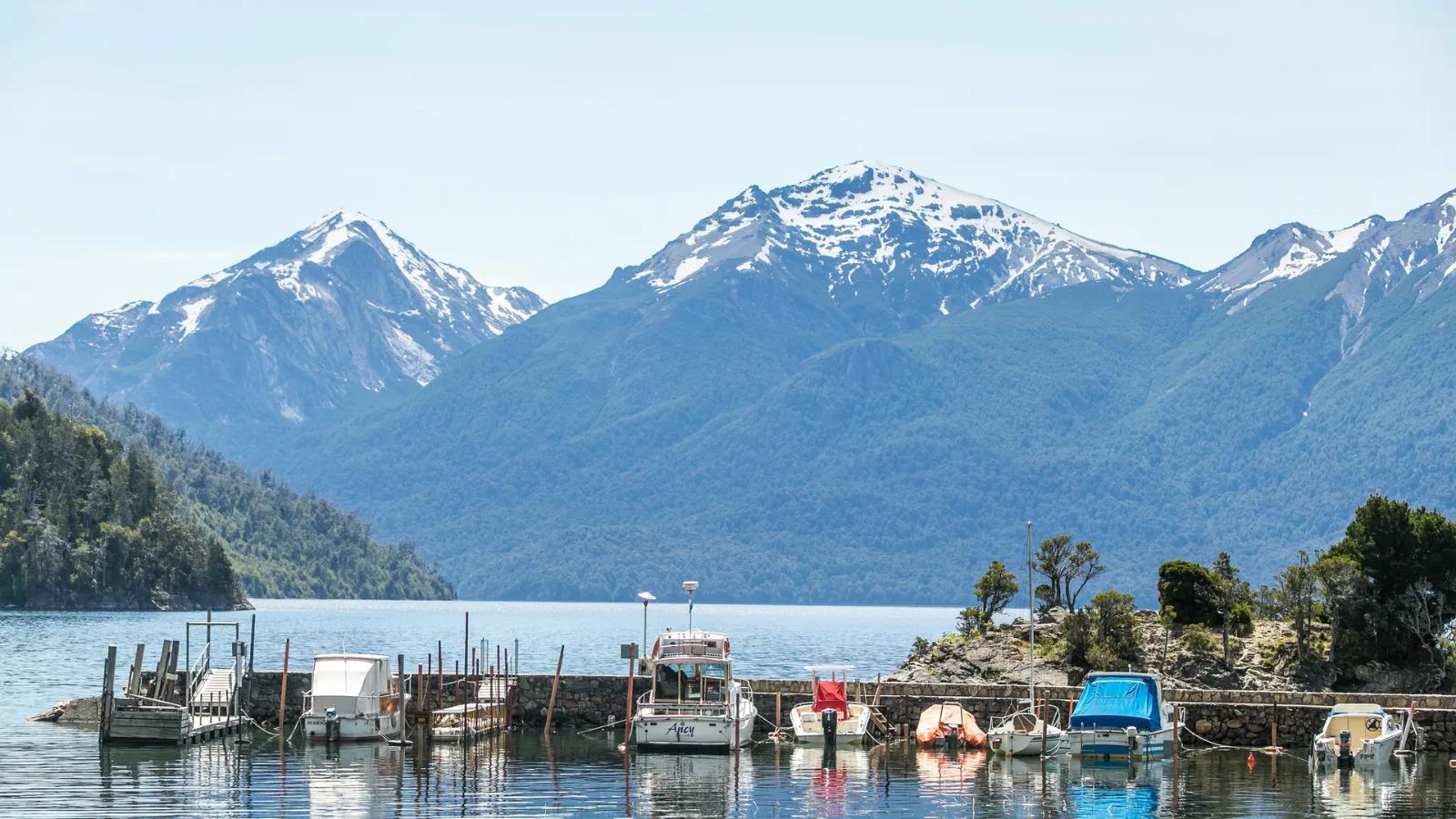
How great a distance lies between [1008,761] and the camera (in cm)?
6825

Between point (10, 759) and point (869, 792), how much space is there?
94.6ft

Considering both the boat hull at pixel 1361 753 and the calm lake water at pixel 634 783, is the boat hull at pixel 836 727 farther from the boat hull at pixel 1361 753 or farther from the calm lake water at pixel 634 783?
the boat hull at pixel 1361 753

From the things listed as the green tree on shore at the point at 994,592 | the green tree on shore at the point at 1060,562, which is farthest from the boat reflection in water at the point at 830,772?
the green tree on shore at the point at 994,592

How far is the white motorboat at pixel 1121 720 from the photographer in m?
69.0

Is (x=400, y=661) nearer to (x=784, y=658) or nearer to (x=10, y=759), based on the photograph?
(x=10, y=759)

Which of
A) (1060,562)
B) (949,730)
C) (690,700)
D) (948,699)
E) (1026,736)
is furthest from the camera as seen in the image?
(1060,562)

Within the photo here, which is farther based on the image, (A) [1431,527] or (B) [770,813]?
(A) [1431,527]

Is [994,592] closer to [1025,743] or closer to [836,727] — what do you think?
[836,727]

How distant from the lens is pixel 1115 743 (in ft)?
226

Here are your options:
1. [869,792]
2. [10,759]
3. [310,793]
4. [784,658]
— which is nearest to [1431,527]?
[869,792]

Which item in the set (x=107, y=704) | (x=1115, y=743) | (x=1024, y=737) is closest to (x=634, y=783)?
(x=1024, y=737)

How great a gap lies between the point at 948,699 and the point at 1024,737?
5693 millimetres

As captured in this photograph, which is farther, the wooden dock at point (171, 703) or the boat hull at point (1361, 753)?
the wooden dock at point (171, 703)

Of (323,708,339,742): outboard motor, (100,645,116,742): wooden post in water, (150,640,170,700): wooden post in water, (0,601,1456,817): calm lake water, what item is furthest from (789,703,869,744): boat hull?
(100,645,116,742): wooden post in water
